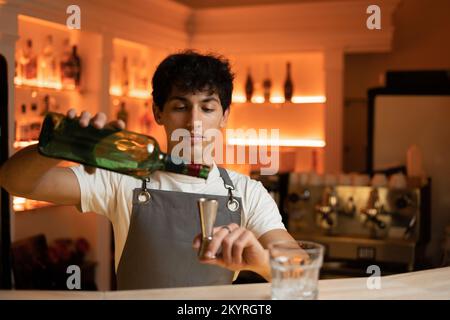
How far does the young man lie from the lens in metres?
1.55

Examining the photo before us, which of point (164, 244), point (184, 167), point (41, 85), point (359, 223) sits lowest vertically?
point (359, 223)

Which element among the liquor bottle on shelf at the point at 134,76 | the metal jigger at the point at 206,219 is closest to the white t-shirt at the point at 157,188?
the metal jigger at the point at 206,219

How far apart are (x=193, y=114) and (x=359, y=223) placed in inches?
92.0

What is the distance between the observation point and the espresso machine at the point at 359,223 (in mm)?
3510

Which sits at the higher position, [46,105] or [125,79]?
[125,79]

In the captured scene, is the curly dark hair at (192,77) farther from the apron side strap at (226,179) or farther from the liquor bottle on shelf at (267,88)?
the liquor bottle on shelf at (267,88)

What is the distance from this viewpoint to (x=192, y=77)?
1589 millimetres

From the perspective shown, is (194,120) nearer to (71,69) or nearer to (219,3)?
(71,69)

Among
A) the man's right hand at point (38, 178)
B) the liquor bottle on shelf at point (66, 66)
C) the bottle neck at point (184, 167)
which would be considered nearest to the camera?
the bottle neck at point (184, 167)

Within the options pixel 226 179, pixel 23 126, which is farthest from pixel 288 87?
pixel 226 179

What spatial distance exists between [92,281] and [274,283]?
138 inches

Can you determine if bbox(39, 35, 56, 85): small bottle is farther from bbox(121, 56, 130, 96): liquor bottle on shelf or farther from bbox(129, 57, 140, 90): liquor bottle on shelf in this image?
bbox(129, 57, 140, 90): liquor bottle on shelf

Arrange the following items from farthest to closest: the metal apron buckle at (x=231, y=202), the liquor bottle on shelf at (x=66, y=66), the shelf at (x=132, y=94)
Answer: the shelf at (x=132, y=94) → the liquor bottle on shelf at (x=66, y=66) → the metal apron buckle at (x=231, y=202)

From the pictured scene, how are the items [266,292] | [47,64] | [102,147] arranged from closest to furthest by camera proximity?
[266,292], [102,147], [47,64]
